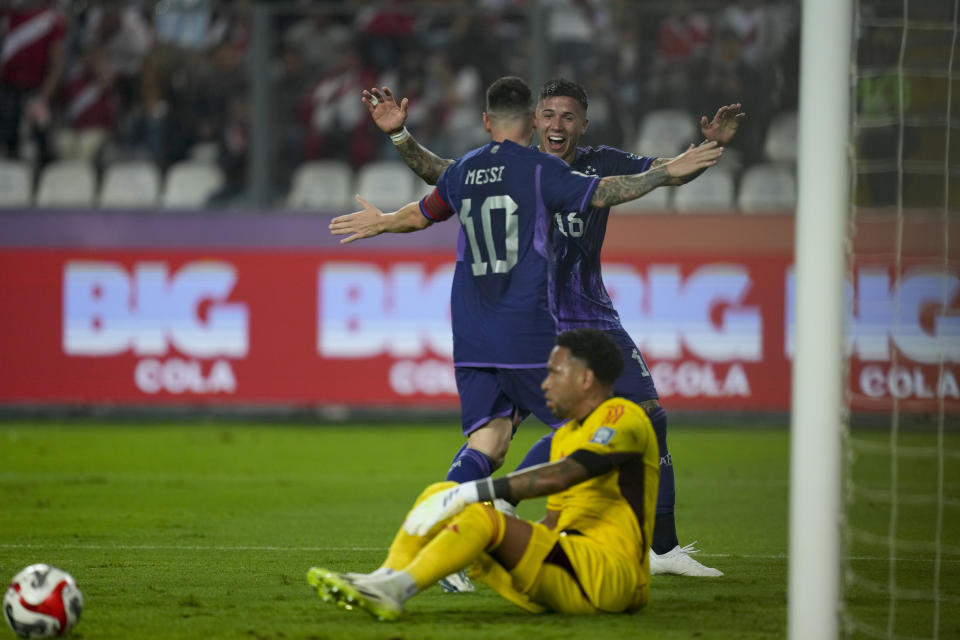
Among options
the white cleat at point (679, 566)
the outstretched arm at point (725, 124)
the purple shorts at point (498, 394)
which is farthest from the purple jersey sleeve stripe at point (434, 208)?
the white cleat at point (679, 566)

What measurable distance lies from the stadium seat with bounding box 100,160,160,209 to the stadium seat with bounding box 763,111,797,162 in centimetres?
618

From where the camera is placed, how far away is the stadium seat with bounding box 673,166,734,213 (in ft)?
45.3

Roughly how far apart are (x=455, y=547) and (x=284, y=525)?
346cm

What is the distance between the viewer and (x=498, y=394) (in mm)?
5988

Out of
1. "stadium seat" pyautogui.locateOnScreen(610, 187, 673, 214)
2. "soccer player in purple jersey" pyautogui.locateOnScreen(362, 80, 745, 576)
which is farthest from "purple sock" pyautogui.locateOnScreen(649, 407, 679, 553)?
"stadium seat" pyautogui.locateOnScreen(610, 187, 673, 214)

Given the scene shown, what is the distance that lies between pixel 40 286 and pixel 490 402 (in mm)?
8560

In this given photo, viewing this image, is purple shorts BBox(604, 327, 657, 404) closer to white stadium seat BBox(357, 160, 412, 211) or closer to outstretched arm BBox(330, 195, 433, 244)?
outstretched arm BBox(330, 195, 433, 244)

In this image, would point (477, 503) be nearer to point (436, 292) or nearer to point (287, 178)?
point (436, 292)

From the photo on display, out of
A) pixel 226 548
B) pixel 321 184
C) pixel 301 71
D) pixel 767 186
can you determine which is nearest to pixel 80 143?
pixel 301 71

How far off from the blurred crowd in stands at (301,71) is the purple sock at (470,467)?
28.5ft

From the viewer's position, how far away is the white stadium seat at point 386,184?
47.1 feet

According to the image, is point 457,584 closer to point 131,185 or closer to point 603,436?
point 603,436

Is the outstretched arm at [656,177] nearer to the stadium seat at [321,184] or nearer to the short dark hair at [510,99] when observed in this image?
the short dark hair at [510,99]

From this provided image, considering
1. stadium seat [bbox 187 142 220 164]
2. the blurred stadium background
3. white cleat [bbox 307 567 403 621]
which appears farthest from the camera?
stadium seat [bbox 187 142 220 164]
